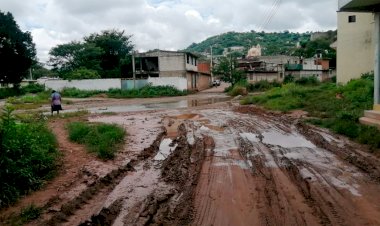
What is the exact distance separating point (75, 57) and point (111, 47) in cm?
573

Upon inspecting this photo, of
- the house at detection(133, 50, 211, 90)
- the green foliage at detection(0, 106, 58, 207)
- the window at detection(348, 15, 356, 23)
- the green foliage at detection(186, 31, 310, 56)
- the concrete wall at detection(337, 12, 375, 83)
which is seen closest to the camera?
the green foliage at detection(0, 106, 58, 207)

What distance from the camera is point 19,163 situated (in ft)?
23.3

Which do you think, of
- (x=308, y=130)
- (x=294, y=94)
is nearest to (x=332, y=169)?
(x=308, y=130)

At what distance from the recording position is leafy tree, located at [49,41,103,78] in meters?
51.2

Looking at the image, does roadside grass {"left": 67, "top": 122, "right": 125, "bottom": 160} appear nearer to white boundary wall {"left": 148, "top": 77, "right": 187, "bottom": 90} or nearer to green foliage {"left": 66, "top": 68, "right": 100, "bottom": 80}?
white boundary wall {"left": 148, "top": 77, "right": 187, "bottom": 90}

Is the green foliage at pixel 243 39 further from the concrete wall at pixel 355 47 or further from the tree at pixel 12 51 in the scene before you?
the concrete wall at pixel 355 47

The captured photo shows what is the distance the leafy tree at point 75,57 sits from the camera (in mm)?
51156

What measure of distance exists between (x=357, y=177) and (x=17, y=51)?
4920 cm

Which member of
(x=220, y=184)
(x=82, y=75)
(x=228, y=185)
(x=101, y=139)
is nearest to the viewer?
(x=228, y=185)

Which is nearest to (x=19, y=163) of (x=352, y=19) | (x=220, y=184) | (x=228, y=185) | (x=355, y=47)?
(x=220, y=184)

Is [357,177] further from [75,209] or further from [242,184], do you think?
[75,209]

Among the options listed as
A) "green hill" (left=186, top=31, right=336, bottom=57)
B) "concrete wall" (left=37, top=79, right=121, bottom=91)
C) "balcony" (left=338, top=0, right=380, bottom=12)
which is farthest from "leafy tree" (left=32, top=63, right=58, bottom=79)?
"green hill" (left=186, top=31, right=336, bottom=57)

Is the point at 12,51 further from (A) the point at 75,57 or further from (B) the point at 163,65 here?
(B) the point at 163,65

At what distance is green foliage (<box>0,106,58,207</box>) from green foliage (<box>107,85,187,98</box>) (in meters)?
33.1
